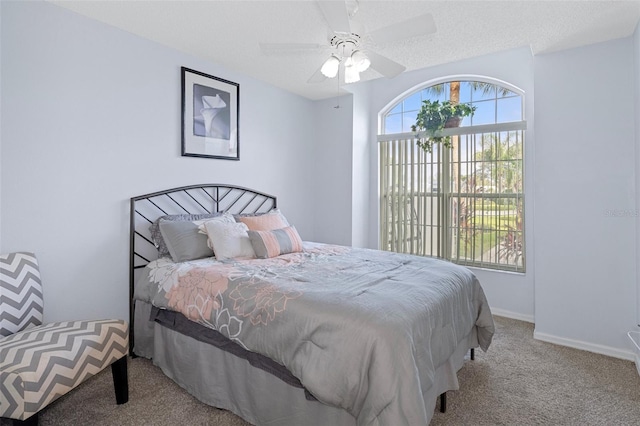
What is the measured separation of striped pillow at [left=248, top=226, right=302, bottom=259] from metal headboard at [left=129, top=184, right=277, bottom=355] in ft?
2.74

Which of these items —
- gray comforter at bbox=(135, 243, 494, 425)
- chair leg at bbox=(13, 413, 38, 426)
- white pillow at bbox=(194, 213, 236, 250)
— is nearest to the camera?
gray comforter at bbox=(135, 243, 494, 425)

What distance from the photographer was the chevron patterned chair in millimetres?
1588

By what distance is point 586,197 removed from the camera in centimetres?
294

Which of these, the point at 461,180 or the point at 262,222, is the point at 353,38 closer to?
the point at 262,222

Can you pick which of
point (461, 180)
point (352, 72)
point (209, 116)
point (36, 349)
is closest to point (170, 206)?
point (209, 116)

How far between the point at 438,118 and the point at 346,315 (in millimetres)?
3228

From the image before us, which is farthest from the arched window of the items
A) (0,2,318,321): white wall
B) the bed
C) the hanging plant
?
(0,2,318,321): white wall

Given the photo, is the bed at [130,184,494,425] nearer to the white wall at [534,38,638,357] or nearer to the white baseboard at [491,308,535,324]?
the white wall at [534,38,638,357]

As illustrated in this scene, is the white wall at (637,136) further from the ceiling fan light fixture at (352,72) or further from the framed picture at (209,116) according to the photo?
the framed picture at (209,116)

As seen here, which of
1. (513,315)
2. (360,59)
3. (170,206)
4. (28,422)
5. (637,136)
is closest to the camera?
(28,422)

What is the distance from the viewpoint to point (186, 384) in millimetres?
2289

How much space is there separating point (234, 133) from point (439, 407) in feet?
10.0

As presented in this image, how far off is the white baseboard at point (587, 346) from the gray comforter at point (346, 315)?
0.98 m

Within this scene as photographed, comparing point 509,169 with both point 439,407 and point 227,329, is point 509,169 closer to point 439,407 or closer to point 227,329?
point 439,407
